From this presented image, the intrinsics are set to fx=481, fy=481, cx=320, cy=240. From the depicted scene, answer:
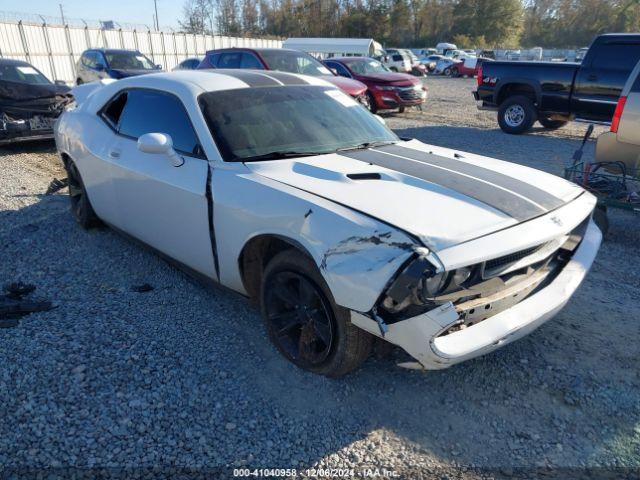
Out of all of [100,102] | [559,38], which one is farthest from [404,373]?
[559,38]

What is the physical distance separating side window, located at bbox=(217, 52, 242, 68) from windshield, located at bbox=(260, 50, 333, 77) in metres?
0.70

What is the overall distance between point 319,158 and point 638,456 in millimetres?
2422

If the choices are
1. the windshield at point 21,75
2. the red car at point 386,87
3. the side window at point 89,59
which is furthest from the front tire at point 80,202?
the side window at point 89,59

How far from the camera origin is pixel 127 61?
14.9 m

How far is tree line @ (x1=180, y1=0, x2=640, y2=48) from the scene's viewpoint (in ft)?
228

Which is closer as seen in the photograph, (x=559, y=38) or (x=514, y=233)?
(x=514, y=233)

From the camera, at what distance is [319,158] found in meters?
3.27

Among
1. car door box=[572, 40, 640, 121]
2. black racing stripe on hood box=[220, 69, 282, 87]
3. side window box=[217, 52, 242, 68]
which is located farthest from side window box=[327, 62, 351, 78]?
black racing stripe on hood box=[220, 69, 282, 87]

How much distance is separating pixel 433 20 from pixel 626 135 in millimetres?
78300

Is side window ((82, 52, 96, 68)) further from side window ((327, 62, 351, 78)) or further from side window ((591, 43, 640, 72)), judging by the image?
side window ((591, 43, 640, 72))

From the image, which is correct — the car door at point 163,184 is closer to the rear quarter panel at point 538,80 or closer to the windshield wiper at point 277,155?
the windshield wiper at point 277,155

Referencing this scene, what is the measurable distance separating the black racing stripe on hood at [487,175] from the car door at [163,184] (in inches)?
55.5

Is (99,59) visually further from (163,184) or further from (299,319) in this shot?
(299,319)

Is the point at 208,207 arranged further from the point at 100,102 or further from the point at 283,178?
the point at 100,102
